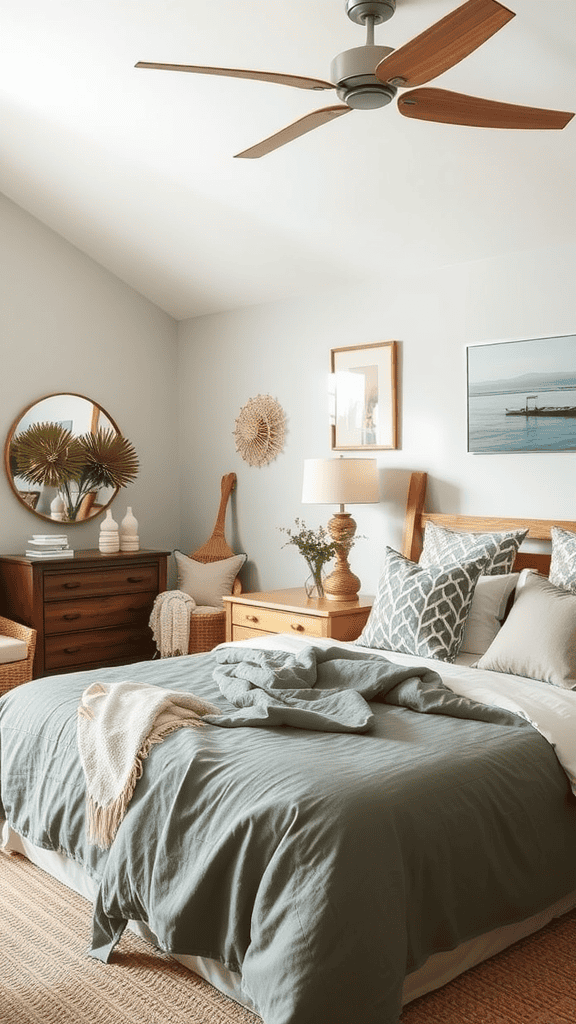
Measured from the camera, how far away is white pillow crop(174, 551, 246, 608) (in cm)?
536

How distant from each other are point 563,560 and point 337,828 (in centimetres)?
179

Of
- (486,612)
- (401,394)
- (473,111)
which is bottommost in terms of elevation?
(486,612)

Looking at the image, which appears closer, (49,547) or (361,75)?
(361,75)

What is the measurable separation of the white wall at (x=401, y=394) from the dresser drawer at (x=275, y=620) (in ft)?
2.00

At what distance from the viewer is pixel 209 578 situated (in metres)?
5.39

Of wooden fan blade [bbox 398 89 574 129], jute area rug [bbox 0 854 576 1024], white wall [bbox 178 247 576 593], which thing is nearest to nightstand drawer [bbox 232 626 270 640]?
white wall [bbox 178 247 576 593]

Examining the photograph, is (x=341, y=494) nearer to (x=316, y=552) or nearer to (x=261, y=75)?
(x=316, y=552)

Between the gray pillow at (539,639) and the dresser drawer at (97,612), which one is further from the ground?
the gray pillow at (539,639)

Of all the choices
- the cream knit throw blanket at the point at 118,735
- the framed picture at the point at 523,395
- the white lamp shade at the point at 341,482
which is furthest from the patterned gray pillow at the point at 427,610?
the cream knit throw blanket at the point at 118,735

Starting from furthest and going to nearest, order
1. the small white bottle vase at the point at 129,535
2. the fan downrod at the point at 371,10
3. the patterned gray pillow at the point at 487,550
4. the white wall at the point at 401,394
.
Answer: the small white bottle vase at the point at 129,535 < the white wall at the point at 401,394 < the patterned gray pillow at the point at 487,550 < the fan downrod at the point at 371,10

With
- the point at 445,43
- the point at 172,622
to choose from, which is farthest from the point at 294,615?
the point at 445,43

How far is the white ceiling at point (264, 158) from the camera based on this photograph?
10.2 ft

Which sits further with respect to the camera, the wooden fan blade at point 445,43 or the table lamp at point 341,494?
the table lamp at point 341,494

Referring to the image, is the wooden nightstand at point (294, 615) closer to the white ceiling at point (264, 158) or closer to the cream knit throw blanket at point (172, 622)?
the cream knit throw blanket at point (172, 622)
